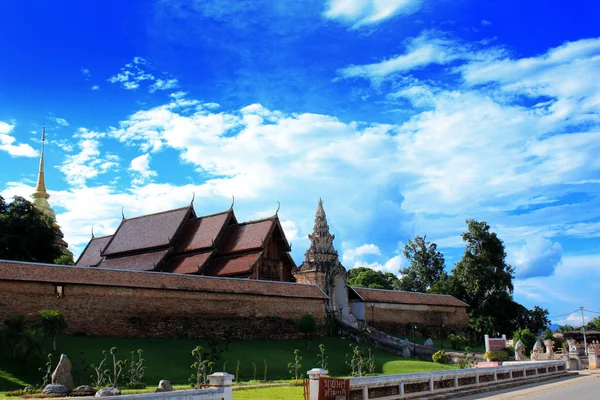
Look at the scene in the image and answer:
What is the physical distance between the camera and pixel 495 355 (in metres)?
29.1

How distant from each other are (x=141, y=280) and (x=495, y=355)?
16.1 m

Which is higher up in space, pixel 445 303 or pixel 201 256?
pixel 201 256

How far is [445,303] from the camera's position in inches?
1684

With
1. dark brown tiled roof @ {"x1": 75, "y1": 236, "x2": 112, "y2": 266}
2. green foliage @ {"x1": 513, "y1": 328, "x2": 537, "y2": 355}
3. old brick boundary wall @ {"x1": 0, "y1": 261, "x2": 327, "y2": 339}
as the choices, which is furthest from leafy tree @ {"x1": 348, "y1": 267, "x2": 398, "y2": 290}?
old brick boundary wall @ {"x1": 0, "y1": 261, "x2": 327, "y2": 339}

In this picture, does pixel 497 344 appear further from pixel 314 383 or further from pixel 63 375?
pixel 63 375

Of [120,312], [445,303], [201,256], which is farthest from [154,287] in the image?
[445,303]

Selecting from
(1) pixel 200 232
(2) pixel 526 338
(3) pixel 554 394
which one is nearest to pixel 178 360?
(3) pixel 554 394

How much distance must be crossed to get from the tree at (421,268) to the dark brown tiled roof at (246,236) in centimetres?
2151

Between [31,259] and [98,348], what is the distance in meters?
14.6

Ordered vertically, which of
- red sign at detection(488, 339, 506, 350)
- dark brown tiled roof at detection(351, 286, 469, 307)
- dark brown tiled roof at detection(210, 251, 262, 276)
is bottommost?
red sign at detection(488, 339, 506, 350)

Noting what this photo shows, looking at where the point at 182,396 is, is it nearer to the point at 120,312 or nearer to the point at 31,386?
the point at 31,386

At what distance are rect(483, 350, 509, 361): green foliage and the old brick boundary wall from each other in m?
8.64

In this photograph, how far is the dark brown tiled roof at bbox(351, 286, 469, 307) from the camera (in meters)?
38.0

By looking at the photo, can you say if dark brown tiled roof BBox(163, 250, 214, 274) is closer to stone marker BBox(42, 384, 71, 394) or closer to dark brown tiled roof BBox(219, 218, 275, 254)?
dark brown tiled roof BBox(219, 218, 275, 254)
